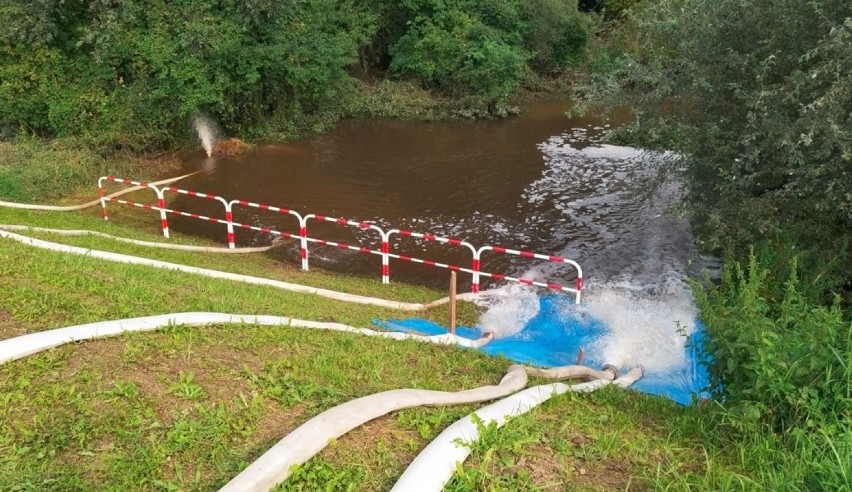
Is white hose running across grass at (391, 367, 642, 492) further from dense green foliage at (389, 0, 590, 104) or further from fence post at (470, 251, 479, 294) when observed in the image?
dense green foliage at (389, 0, 590, 104)

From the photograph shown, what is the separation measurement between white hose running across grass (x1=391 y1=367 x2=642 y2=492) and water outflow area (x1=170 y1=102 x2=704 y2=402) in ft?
9.63

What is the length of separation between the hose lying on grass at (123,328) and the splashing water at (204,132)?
14641 mm

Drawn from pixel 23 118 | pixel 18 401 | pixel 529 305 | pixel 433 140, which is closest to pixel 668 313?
pixel 529 305

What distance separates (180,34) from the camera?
16.8 m

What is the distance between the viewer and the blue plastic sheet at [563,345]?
6.78 metres

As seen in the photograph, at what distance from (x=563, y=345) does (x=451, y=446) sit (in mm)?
4757

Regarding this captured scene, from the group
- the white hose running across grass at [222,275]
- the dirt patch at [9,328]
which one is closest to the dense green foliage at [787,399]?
the dirt patch at [9,328]

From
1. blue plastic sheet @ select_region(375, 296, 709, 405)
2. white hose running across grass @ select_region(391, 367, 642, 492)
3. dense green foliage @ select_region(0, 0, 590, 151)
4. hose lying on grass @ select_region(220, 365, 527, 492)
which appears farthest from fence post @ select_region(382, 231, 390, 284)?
dense green foliage @ select_region(0, 0, 590, 151)

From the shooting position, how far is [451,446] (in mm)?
3410

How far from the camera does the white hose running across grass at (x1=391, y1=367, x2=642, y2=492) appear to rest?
3.14 metres

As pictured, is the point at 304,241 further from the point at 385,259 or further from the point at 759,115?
the point at 759,115

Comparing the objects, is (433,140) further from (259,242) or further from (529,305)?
(529,305)

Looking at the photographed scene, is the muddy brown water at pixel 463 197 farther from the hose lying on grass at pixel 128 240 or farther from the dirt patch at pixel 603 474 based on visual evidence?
the dirt patch at pixel 603 474

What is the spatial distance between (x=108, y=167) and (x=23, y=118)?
3.72 meters
